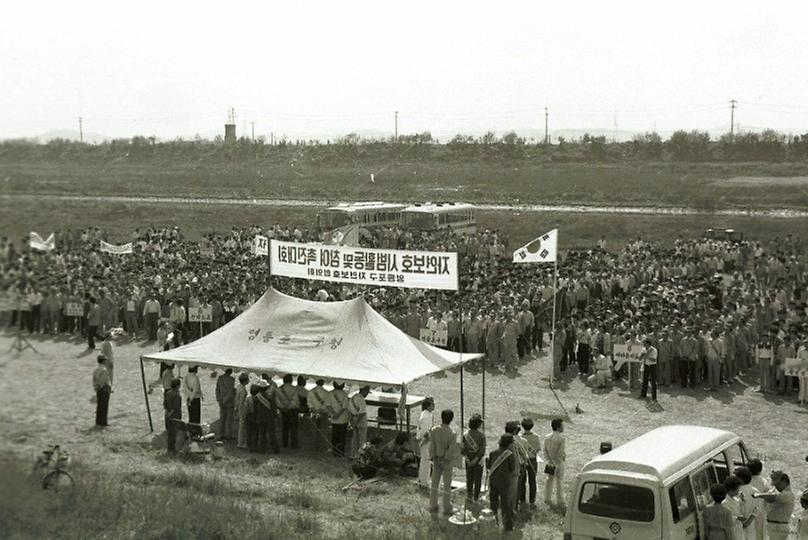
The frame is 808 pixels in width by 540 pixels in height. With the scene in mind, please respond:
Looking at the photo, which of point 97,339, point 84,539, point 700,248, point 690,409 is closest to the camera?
point 84,539

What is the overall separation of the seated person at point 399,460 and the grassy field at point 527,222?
114ft

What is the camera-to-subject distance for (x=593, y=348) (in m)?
23.2

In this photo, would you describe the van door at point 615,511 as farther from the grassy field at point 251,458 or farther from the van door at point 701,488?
the grassy field at point 251,458

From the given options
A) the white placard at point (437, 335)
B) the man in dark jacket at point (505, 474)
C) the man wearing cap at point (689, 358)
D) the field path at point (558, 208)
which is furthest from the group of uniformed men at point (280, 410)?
the field path at point (558, 208)

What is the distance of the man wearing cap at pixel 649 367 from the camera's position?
20.4 meters

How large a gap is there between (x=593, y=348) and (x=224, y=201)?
5504 cm

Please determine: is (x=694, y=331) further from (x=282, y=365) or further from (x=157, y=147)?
(x=157, y=147)

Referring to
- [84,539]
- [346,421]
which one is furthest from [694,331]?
[84,539]

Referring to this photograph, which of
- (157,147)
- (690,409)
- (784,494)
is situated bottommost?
(690,409)

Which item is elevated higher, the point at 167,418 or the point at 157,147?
the point at 157,147

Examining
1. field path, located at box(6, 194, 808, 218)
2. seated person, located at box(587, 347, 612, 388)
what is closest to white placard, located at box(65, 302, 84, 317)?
seated person, located at box(587, 347, 612, 388)

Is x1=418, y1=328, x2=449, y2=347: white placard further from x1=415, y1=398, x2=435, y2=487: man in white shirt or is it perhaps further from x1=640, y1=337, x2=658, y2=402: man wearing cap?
x1=415, y1=398, x2=435, y2=487: man in white shirt

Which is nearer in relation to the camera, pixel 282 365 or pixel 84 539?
pixel 84 539

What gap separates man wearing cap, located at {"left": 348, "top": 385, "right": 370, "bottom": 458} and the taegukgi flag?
7.67 meters
